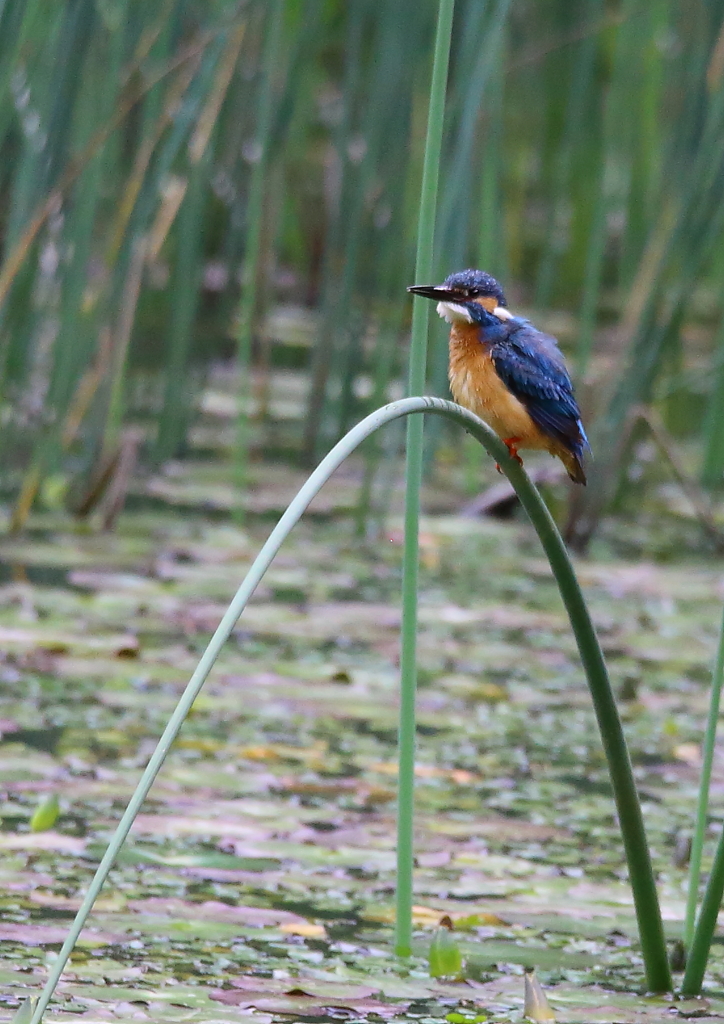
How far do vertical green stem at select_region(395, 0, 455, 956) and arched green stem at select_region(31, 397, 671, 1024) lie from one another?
228 mm

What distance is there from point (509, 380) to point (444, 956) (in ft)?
2.67

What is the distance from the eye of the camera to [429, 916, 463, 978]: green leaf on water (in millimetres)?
2229

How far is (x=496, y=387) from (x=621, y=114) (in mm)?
3534

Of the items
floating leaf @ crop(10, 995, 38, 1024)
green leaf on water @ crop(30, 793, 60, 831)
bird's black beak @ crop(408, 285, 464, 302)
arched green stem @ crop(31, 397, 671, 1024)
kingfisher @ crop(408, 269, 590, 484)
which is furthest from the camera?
green leaf on water @ crop(30, 793, 60, 831)

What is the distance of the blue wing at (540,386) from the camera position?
233 cm

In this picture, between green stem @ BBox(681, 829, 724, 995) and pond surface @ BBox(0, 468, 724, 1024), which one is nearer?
green stem @ BBox(681, 829, 724, 995)

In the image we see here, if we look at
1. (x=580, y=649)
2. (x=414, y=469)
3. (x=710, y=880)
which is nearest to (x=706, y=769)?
(x=710, y=880)

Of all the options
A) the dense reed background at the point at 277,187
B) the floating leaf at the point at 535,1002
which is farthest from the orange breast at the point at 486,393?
the floating leaf at the point at 535,1002

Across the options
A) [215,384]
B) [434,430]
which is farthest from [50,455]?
[215,384]

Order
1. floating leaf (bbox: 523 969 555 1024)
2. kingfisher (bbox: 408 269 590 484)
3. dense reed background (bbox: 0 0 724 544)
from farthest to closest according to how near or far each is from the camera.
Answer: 1. dense reed background (bbox: 0 0 724 544)
2. kingfisher (bbox: 408 269 590 484)
3. floating leaf (bbox: 523 969 555 1024)

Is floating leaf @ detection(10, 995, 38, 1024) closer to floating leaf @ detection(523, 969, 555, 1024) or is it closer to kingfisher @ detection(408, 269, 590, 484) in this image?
floating leaf @ detection(523, 969, 555, 1024)

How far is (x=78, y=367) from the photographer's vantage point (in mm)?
4410

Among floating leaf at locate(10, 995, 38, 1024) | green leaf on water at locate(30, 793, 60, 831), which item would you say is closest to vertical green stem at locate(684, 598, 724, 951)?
floating leaf at locate(10, 995, 38, 1024)

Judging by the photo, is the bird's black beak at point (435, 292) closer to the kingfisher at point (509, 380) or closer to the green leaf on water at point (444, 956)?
the kingfisher at point (509, 380)
